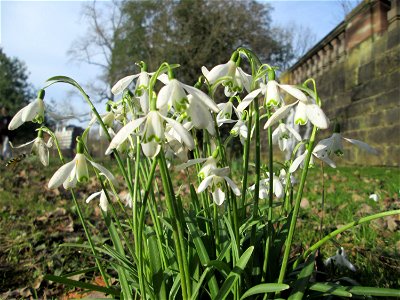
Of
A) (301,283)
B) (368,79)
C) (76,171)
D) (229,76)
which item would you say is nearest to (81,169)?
(76,171)

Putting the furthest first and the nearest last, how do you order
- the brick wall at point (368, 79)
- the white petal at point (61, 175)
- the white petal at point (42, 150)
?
the brick wall at point (368, 79) → the white petal at point (42, 150) → the white petal at point (61, 175)

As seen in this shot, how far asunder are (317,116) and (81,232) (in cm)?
248

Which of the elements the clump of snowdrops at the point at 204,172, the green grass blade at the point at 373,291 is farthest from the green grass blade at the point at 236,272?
the green grass blade at the point at 373,291

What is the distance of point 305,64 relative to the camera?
10.9 meters

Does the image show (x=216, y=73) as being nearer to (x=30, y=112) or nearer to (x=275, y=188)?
(x=30, y=112)

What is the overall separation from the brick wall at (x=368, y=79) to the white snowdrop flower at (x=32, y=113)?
518 cm

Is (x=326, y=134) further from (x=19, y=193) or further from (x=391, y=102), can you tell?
(x=19, y=193)

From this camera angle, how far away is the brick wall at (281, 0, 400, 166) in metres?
5.91

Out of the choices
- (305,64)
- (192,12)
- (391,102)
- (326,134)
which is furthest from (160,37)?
(391,102)

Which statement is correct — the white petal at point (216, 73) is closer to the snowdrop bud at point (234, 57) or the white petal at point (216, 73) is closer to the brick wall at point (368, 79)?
the snowdrop bud at point (234, 57)

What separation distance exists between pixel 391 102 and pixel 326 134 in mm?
1938

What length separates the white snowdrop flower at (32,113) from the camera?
46.3 inches

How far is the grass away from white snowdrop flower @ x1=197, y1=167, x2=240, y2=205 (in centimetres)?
55

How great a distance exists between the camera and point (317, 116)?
0.96 meters
